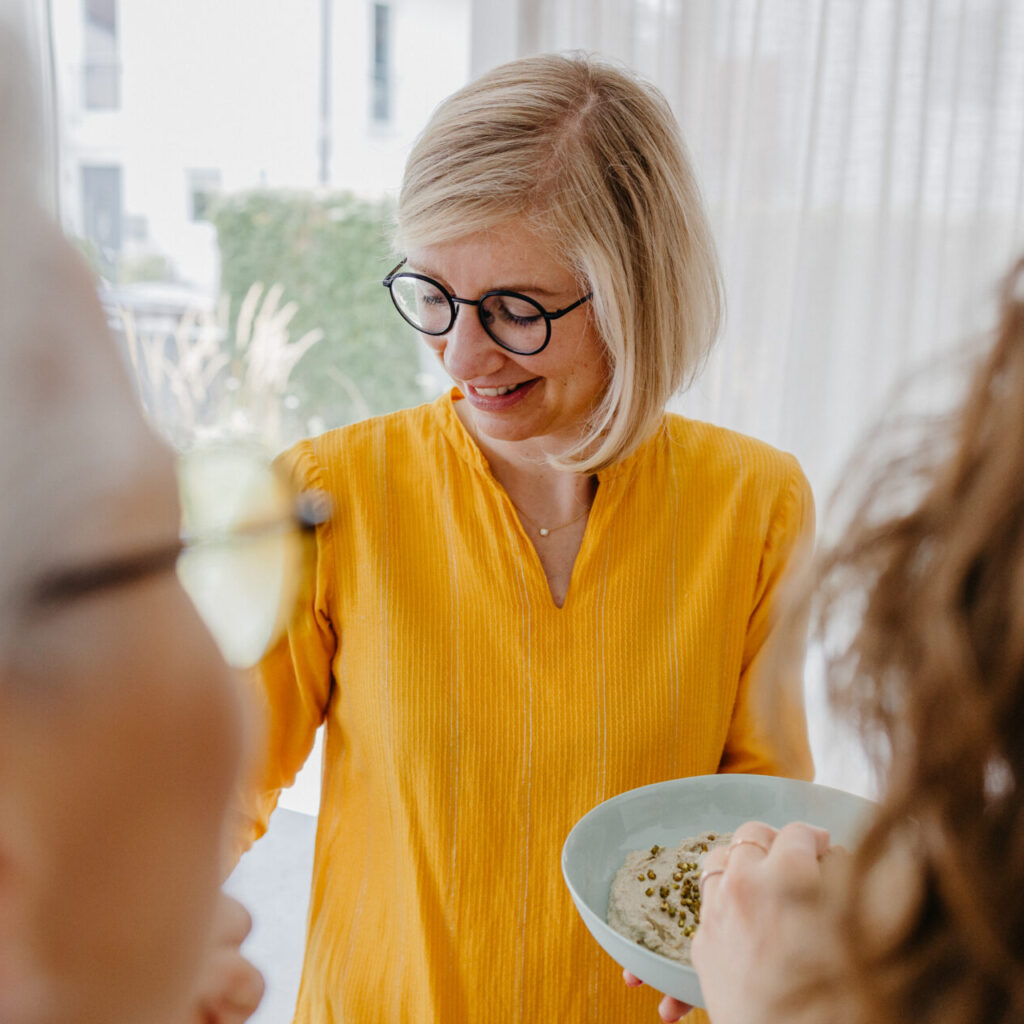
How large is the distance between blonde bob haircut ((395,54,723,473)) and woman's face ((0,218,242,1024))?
96 centimetres

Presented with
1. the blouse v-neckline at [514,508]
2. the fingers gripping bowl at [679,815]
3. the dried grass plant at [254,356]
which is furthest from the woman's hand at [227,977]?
the dried grass plant at [254,356]

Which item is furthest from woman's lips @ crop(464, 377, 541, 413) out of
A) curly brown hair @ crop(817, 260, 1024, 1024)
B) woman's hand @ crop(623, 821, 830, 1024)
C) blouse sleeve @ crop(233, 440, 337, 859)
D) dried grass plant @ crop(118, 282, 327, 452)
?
dried grass plant @ crop(118, 282, 327, 452)

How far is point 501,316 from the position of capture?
1151mm

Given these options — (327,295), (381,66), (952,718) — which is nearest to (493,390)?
(952,718)

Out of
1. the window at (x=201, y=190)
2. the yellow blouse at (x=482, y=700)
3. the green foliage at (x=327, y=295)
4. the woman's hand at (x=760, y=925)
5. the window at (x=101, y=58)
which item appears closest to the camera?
the woman's hand at (x=760, y=925)

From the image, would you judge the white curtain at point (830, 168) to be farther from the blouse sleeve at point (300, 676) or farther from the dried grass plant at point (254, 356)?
the dried grass plant at point (254, 356)

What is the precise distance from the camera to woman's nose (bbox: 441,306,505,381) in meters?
1.14

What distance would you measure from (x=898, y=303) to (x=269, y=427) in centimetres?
252

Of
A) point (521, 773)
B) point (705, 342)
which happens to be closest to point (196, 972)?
point (521, 773)

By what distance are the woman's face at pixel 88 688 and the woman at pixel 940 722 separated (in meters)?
0.30

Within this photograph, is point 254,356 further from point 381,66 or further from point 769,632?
point 769,632

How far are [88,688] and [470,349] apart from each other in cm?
99

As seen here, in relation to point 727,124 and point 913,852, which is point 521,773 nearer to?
point 913,852

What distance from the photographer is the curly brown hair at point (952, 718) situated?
15.1 inches
